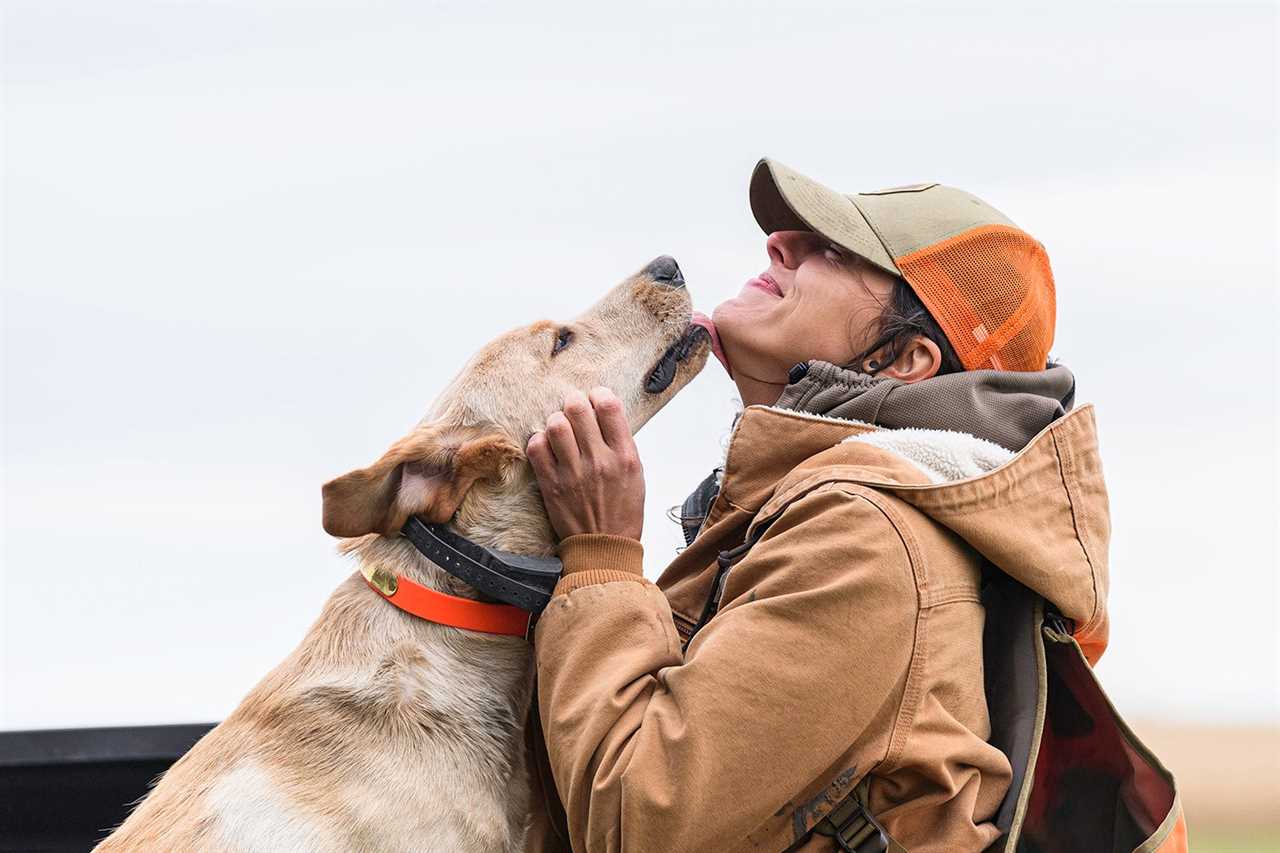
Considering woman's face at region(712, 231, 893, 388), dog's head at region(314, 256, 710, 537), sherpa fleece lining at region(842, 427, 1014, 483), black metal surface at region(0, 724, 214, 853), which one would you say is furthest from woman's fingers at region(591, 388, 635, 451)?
black metal surface at region(0, 724, 214, 853)

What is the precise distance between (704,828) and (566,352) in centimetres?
129

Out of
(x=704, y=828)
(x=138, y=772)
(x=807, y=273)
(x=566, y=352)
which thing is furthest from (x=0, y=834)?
(x=807, y=273)

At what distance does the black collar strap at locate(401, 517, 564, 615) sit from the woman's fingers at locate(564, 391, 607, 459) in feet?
0.76

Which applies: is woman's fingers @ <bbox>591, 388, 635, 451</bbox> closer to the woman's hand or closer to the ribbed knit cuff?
the woman's hand

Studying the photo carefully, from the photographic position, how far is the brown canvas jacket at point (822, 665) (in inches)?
82.2

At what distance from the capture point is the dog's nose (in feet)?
10.5

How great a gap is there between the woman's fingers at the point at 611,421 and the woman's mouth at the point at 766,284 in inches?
17.2

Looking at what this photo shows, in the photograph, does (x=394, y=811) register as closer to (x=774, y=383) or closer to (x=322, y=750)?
(x=322, y=750)

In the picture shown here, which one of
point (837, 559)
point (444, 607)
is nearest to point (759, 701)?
point (837, 559)

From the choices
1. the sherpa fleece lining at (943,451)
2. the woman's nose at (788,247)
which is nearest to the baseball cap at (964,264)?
the woman's nose at (788,247)

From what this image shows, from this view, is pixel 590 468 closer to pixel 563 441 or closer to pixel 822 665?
pixel 563 441

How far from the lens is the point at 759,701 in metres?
2.10

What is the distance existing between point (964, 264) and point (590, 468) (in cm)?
86

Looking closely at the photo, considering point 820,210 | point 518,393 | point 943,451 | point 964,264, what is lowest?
point 943,451
